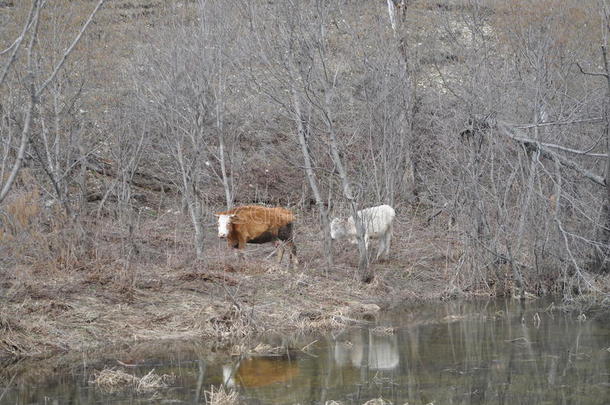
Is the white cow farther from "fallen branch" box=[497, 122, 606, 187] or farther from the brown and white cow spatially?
"fallen branch" box=[497, 122, 606, 187]

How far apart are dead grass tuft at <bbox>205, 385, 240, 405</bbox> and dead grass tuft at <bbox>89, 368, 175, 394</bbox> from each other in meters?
0.77

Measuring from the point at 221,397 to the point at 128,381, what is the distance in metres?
1.50

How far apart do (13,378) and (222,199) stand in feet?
44.3

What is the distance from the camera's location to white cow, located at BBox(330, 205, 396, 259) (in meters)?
16.8

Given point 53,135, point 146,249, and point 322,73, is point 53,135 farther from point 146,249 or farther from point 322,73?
point 322,73

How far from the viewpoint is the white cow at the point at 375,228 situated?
16766 mm

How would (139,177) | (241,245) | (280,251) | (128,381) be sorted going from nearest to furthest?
(128,381) → (280,251) → (241,245) → (139,177)

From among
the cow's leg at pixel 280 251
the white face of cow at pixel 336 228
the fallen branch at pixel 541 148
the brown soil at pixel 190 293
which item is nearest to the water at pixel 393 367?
the brown soil at pixel 190 293

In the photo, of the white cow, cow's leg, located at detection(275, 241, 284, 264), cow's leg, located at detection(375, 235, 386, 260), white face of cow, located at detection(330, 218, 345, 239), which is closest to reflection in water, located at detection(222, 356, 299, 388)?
cow's leg, located at detection(275, 241, 284, 264)

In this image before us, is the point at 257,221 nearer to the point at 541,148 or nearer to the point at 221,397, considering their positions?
the point at 541,148

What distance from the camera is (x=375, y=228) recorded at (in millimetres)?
16859

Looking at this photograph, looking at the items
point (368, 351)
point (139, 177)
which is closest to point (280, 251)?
point (368, 351)

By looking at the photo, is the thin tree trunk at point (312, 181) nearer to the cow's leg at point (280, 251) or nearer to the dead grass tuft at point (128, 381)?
the cow's leg at point (280, 251)

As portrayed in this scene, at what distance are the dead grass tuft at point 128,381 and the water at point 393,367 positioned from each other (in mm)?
104
